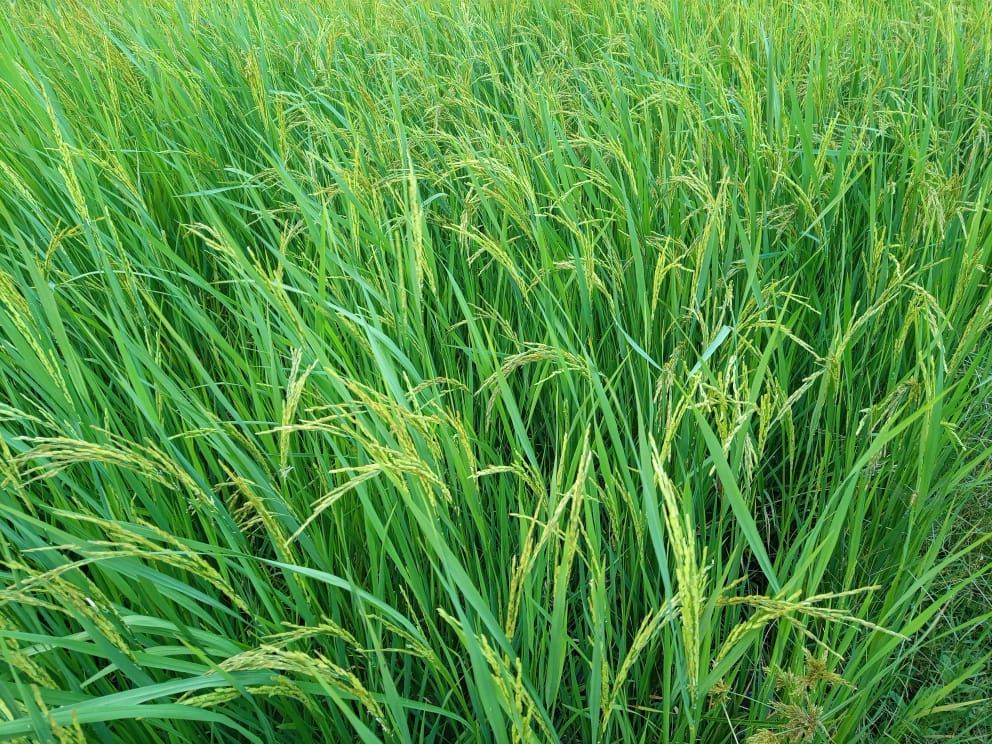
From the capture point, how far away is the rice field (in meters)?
0.82

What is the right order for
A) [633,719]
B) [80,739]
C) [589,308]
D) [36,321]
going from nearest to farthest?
[80,739] → [633,719] → [36,321] → [589,308]

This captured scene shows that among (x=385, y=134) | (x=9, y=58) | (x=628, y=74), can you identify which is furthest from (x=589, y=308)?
(x=9, y=58)

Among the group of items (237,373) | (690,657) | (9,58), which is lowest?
(690,657)

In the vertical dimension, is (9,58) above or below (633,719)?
above

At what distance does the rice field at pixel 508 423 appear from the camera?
0.82 metres

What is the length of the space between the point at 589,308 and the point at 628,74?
4.58 ft

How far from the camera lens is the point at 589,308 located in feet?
4.43

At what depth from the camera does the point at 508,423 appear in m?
1.36

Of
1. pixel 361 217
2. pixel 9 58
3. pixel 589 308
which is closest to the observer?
pixel 589 308

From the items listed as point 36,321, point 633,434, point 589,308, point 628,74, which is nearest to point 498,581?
point 633,434

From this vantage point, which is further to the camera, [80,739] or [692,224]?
[692,224]

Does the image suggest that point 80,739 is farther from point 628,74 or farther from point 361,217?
point 628,74

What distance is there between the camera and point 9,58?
2137mm

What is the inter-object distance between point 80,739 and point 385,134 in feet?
5.10
